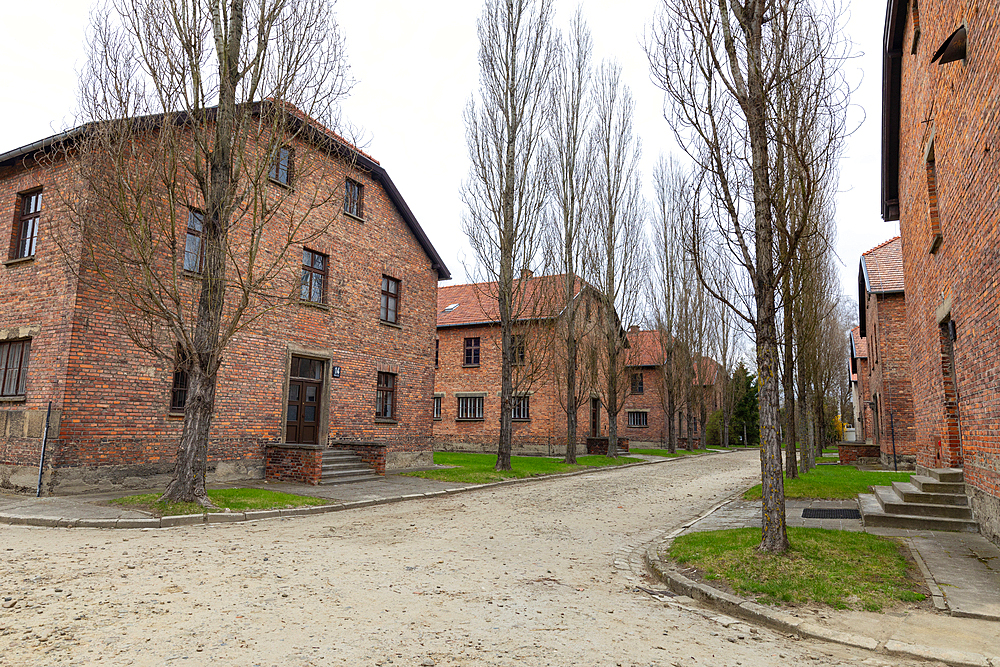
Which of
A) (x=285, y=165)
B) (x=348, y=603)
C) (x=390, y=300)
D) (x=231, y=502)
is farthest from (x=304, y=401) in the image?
(x=348, y=603)

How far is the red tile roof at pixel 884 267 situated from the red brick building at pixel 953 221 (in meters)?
5.77

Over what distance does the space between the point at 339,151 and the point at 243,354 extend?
209 inches

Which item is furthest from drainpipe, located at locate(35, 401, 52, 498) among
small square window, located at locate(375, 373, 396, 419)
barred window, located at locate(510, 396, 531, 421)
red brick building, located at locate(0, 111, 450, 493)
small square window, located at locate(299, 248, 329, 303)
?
barred window, located at locate(510, 396, 531, 421)

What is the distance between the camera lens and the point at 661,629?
4.66 metres

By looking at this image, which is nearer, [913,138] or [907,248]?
[913,138]

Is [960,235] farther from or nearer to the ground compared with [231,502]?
farther from the ground

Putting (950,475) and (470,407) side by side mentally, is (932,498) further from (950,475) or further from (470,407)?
(470,407)

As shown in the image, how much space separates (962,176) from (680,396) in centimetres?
2381

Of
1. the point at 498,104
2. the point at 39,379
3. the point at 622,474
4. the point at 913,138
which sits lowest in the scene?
the point at 622,474

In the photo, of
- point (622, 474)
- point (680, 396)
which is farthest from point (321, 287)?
point (680, 396)

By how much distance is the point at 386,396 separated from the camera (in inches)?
734

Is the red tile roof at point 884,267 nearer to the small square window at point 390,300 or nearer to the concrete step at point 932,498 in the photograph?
the concrete step at point 932,498

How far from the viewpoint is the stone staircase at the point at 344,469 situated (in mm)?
14203

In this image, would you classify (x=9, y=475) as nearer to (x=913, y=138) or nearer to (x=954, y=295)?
(x=954, y=295)
